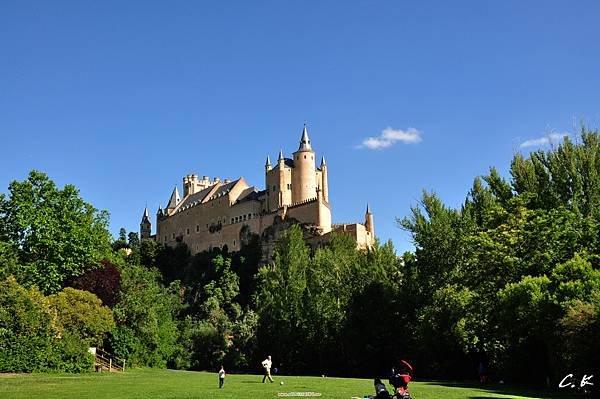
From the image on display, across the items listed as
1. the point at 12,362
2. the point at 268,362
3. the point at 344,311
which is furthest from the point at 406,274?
the point at 12,362

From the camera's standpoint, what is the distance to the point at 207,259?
115 meters

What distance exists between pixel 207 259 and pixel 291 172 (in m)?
22.9

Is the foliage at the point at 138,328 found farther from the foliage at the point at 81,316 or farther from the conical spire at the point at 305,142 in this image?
the conical spire at the point at 305,142

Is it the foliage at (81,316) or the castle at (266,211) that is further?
the castle at (266,211)

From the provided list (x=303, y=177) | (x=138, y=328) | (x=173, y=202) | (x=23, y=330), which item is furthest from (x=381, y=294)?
(x=173, y=202)

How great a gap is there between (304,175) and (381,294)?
57396 mm

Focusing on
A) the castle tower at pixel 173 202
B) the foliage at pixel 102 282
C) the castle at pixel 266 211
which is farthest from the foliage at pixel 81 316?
the castle tower at pixel 173 202

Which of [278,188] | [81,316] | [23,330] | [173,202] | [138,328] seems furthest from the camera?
[173,202]

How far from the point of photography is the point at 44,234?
47719mm

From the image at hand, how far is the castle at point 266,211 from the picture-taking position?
97875 mm

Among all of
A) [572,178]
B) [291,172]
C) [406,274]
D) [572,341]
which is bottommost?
[572,341]

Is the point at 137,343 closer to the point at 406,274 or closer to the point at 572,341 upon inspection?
the point at 406,274

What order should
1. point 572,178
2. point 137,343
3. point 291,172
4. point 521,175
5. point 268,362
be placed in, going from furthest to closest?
1. point 291,172
2. point 137,343
3. point 521,175
4. point 572,178
5. point 268,362

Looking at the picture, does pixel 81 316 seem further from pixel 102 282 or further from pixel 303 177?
pixel 303 177
